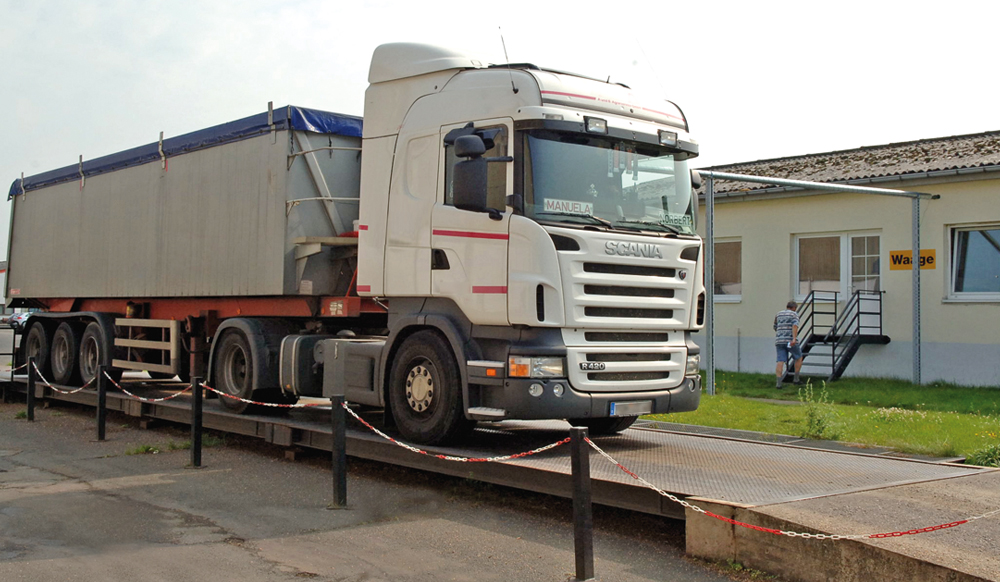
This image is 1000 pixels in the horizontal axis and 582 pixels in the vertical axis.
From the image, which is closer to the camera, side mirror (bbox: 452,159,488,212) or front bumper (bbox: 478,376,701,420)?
front bumper (bbox: 478,376,701,420)

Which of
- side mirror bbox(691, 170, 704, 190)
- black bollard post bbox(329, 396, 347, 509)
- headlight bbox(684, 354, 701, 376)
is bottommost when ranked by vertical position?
black bollard post bbox(329, 396, 347, 509)

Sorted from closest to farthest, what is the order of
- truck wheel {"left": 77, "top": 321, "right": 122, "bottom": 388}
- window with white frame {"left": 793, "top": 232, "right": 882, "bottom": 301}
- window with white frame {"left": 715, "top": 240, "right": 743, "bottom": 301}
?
truck wheel {"left": 77, "top": 321, "right": 122, "bottom": 388} < window with white frame {"left": 793, "top": 232, "right": 882, "bottom": 301} < window with white frame {"left": 715, "top": 240, "right": 743, "bottom": 301}

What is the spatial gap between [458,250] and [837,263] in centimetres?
1322

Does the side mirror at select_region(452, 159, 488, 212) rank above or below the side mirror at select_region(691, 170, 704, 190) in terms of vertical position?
below

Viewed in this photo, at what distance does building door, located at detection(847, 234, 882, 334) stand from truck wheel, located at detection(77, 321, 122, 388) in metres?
13.6

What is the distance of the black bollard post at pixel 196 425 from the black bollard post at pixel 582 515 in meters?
5.54

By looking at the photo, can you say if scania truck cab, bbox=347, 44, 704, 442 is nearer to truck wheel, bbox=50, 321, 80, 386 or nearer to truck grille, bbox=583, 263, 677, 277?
truck grille, bbox=583, 263, 677, 277

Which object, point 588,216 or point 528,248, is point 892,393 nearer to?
point 588,216

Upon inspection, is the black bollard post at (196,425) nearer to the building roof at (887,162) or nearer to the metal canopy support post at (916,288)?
the metal canopy support post at (916,288)

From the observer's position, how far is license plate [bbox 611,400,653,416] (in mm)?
8250

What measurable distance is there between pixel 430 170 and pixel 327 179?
243 cm

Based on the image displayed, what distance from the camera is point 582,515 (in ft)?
19.1

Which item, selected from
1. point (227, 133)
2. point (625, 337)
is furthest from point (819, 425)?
point (227, 133)

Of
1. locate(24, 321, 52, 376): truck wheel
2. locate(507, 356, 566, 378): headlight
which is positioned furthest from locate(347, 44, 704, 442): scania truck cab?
locate(24, 321, 52, 376): truck wheel
